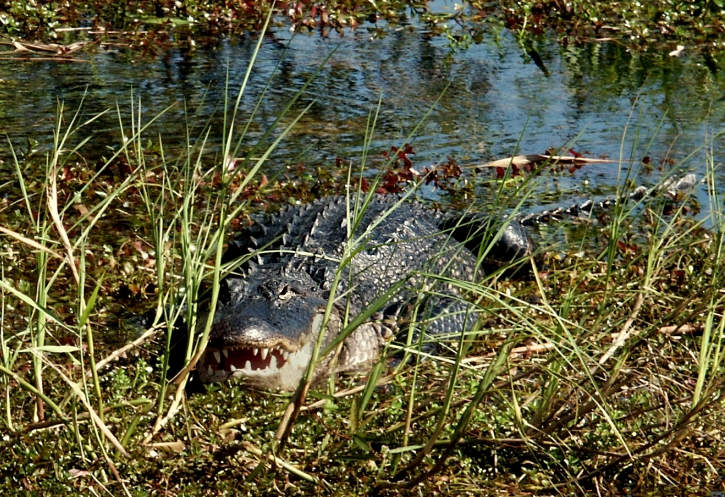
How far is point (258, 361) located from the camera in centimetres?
380

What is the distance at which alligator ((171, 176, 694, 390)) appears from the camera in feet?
12.0

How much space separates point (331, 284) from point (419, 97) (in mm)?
3872

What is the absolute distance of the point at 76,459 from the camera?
3.03 m

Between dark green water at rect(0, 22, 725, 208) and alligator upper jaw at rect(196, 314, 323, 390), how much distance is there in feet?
8.79

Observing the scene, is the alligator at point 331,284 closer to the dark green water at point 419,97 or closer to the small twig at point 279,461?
the small twig at point 279,461

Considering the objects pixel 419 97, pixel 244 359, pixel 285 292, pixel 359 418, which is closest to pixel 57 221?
pixel 359 418

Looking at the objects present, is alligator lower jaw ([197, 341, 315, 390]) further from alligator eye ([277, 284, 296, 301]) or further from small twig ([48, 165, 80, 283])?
small twig ([48, 165, 80, 283])

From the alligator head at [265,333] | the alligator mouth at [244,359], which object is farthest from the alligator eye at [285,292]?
the alligator mouth at [244,359]

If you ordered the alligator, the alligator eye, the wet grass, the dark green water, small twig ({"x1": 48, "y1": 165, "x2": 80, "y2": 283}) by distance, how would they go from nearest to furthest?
small twig ({"x1": 48, "y1": 165, "x2": 80, "y2": 283})
the wet grass
the alligator
the alligator eye
the dark green water

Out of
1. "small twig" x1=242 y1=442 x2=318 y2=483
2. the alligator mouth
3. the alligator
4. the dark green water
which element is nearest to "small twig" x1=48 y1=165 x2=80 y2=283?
the alligator

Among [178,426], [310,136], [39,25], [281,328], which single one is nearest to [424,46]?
[310,136]

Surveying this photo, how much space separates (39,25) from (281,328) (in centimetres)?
638

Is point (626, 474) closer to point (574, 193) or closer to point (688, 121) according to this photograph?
point (574, 193)

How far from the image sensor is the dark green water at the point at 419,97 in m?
6.99
